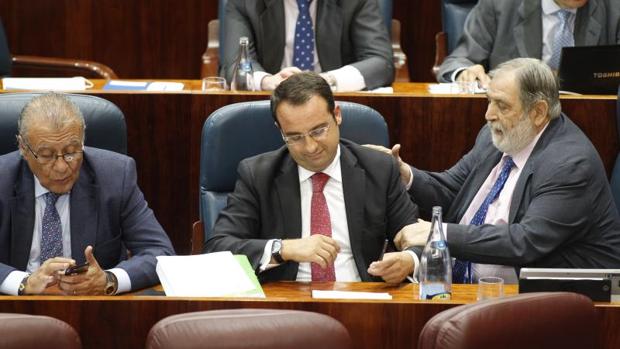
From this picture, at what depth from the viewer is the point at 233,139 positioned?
3527mm

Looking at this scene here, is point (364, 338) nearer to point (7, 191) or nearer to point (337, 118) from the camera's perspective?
point (337, 118)

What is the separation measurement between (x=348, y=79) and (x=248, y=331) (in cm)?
214

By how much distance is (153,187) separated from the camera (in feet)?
13.6

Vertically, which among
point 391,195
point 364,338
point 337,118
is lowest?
point 364,338

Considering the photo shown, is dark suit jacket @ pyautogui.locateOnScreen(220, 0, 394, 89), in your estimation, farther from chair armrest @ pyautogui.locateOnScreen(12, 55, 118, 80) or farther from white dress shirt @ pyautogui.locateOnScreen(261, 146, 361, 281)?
white dress shirt @ pyautogui.locateOnScreen(261, 146, 361, 281)

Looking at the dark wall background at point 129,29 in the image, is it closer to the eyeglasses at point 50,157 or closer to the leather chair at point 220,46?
the leather chair at point 220,46

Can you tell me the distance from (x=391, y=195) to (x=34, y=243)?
0.99m

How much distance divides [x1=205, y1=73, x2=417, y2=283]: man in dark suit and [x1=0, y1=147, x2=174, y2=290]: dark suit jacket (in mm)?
199

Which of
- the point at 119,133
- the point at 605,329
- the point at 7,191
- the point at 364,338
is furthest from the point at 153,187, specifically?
the point at 605,329

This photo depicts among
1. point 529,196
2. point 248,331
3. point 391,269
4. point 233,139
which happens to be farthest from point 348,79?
point 248,331

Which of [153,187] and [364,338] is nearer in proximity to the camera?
[364,338]

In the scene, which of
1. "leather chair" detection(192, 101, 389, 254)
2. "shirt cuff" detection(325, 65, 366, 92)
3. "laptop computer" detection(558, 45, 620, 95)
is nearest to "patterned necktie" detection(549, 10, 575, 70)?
"laptop computer" detection(558, 45, 620, 95)

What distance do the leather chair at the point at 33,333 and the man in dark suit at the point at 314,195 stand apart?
3.11ft

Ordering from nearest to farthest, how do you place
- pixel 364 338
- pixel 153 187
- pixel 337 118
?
pixel 364 338, pixel 337 118, pixel 153 187
